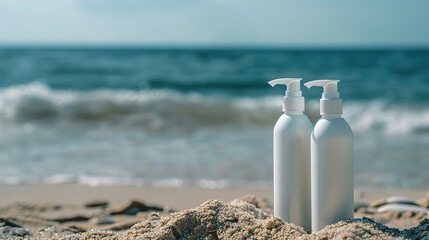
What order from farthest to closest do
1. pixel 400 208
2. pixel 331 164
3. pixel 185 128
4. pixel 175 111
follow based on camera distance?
pixel 175 111 < pixel 185 128 < pixel 400 208 < pixel 331 164

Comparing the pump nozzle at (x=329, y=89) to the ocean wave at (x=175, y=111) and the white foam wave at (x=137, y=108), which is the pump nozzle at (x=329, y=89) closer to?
the ocean wave at (x=175, y=111)

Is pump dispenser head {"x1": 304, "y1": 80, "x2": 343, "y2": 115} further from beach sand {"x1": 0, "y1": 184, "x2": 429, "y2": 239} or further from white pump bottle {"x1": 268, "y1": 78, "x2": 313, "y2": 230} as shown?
beach sand {"x1": 0, "y1": 184, "x2": 429, "y2": 239}

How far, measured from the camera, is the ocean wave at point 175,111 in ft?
28.3

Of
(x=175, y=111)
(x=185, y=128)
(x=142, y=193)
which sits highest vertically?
(x=175, y=111)

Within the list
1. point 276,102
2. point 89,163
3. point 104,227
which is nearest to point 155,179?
point 89,163

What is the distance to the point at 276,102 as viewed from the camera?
432 inches

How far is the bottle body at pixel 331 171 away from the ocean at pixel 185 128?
2740 millimetres

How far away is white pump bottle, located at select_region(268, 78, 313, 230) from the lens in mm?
1782

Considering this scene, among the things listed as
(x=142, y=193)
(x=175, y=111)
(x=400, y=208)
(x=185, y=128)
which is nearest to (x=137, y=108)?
(x=175, y=111)

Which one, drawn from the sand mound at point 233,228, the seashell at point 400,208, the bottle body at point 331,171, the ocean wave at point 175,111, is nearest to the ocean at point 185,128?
the ocean wave at point 175,111

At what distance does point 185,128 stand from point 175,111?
188 cm

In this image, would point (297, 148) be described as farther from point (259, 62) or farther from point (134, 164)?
point (259, 62)

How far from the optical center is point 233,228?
1.78 meters

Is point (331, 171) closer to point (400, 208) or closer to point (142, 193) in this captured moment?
point (400, 208)
